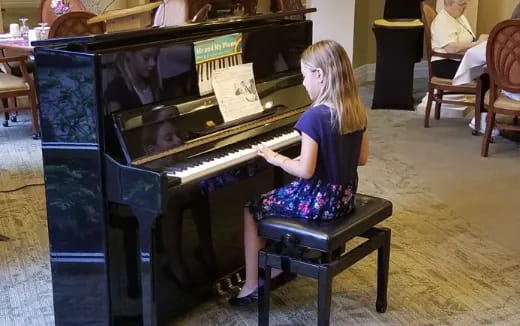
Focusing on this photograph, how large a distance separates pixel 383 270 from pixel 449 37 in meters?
3.34

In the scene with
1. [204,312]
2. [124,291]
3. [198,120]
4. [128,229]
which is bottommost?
[204,312]

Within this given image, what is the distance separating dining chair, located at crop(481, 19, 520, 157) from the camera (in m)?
4.73

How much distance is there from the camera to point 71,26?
16.7 feet

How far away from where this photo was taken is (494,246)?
3516mm

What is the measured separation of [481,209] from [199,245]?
6.01ft

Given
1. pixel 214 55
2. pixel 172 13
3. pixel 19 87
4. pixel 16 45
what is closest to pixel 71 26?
pixel 16 45

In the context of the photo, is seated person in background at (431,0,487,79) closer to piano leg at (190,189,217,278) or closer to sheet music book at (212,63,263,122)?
sheet music book at (212,63,263,122)

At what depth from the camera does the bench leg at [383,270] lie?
273cm

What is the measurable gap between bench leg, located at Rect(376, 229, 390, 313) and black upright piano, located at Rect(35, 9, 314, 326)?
1.66ft

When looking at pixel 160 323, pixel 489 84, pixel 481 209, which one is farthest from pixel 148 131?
pixel 489 84

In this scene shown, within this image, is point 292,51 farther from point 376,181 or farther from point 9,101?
point 9,101

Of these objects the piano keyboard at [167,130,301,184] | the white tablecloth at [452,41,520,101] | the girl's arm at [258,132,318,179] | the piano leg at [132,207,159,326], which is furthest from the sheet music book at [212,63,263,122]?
the white tablecloth at [452,41,520,101]

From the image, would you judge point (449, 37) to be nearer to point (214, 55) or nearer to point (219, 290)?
point (214, 55)

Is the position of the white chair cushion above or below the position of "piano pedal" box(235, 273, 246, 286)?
above
